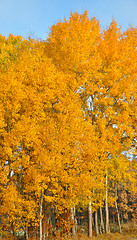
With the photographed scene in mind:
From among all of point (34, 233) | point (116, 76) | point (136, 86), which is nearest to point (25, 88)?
point (116, 76)

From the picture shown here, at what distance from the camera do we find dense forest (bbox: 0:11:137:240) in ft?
45.1

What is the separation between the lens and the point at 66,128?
599 inches

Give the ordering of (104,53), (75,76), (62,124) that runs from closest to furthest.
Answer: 1. (62,124)
2. (75,76)
3. (104,53)

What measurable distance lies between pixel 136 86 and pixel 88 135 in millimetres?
6452

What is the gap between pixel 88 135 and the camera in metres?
15.2

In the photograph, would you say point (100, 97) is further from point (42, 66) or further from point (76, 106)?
point (42, 66)

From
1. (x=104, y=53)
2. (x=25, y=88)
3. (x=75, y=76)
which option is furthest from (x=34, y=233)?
(x=104, y=53)

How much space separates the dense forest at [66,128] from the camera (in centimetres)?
1373

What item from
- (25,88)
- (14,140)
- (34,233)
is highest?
(25,88)

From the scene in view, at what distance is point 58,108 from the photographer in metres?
16.2

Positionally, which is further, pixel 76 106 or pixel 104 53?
pixel 104 53

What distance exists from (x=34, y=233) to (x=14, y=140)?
7.26m

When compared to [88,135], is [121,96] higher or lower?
higher

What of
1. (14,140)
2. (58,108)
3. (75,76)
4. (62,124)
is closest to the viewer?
(14,140)
